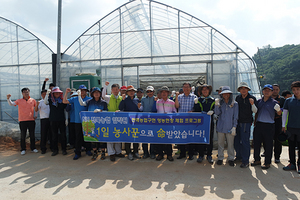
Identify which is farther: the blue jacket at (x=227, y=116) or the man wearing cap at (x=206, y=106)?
the man wearing cap at (x=206, y=106)

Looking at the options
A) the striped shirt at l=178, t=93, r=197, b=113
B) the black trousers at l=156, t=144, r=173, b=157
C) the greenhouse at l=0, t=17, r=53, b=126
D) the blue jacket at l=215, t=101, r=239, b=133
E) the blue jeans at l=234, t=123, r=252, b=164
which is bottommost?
the black trousers at l=156, t=144, r=173, b=157

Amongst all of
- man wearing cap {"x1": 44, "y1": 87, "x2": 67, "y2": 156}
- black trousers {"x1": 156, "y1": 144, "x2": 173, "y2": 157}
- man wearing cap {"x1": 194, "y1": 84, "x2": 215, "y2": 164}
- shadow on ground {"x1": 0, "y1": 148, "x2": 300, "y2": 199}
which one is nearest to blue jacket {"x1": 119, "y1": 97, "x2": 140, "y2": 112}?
black trousers {"x1": 156, "y1": 144, "x2": 173, "y2": 157}

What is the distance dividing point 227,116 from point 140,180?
2.32 meters

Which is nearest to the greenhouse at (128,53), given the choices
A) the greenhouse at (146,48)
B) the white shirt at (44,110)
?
the greenhouse at (146,48)

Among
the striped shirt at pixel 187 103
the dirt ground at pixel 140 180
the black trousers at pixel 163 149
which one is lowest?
the dirt ground at pixel 140 180

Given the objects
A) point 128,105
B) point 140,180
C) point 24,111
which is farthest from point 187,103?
point 24,111

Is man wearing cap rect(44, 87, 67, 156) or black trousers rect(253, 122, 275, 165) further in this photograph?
man wearing cap rect(44, 87, 67, 156)

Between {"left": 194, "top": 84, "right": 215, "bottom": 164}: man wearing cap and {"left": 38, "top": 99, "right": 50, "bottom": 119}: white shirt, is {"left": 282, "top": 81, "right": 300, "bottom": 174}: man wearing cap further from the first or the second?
{"left": 38, "top": 99, "right": 50, "bottom": 119}: white shirt

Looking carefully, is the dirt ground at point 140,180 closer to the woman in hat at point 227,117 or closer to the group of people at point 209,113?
the group of people at point 209,113

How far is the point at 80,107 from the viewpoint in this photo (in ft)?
16.8

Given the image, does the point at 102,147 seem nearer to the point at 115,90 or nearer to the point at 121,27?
the point at 115,90

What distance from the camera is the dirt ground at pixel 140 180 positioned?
3.25 metres

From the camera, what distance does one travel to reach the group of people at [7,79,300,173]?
4207 millimetres

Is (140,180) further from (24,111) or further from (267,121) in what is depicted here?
(24,111)
